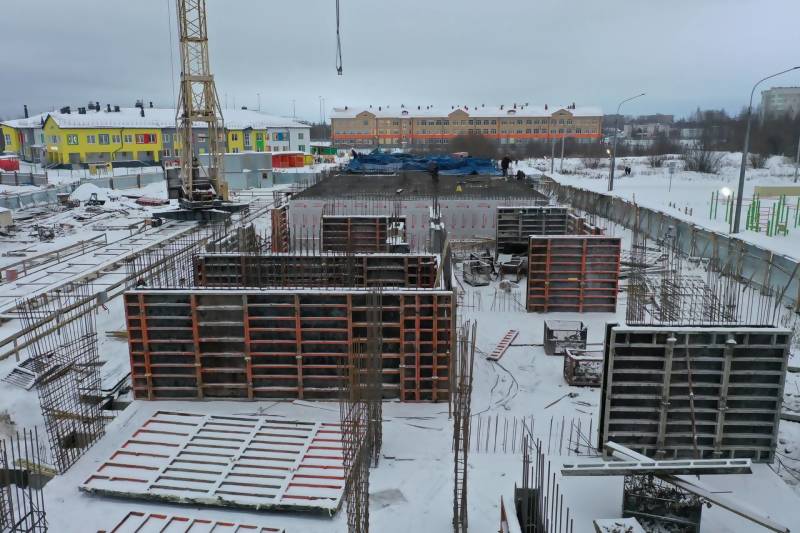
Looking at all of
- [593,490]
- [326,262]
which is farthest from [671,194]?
[593,490]

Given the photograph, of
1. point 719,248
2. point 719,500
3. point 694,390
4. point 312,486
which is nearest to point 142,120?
point 719,248

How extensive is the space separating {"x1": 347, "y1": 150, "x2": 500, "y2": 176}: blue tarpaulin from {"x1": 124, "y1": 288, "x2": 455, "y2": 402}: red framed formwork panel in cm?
2723

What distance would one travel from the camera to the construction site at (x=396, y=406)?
23.8 ft

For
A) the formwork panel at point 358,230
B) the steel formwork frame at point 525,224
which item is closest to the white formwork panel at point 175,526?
the formwork panel at point 358,230

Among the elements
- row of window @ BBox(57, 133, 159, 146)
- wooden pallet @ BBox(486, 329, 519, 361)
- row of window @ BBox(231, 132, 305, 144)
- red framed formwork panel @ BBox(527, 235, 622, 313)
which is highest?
row of window @ BBox(231, 132, 305, 144)

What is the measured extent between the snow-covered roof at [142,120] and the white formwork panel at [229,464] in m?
53.1

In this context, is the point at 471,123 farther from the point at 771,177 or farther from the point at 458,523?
the point at 458,523

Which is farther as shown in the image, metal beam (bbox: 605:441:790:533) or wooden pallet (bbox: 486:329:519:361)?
wooden pallet (bbox: 486:329:519:361)

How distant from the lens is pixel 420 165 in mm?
40719

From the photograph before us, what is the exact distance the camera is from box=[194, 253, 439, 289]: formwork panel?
41.7ft

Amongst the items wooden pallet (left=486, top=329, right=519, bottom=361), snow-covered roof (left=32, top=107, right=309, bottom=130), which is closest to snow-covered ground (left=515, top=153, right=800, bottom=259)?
wooden pallet (left=486, top=329, right=519, bottom=361)

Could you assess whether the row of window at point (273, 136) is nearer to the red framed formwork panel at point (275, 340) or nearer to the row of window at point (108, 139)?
the row of window at point (108, 139)

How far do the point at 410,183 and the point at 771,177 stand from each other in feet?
110

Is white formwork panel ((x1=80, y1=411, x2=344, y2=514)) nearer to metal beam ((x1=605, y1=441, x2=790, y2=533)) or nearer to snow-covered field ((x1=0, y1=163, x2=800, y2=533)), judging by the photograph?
snow-covered field ((x1=0, y1=163, x2=800, y2=533))
